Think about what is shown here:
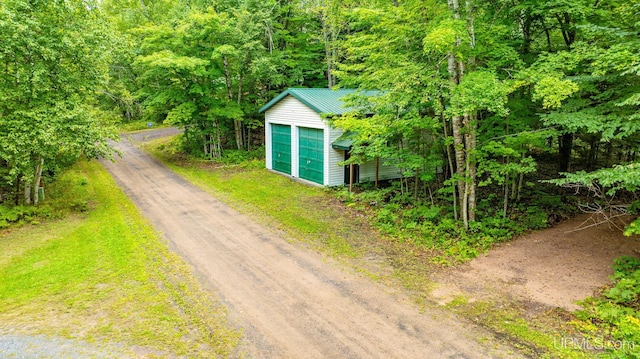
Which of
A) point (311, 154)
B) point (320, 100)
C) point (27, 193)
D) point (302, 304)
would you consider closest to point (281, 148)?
point (311, 154)

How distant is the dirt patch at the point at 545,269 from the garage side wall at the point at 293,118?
8654 mm


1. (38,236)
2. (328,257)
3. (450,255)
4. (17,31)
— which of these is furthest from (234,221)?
(17,31)

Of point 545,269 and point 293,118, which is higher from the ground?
point 293,118

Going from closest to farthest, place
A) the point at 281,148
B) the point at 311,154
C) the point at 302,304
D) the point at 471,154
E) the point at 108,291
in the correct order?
the point at 302,304, the point at 108,291, the point at 471,154, the point at 311,154, the point at 281,148

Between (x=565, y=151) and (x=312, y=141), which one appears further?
(x=312, y=141)

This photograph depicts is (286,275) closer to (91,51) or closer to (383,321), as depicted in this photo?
(383,321)

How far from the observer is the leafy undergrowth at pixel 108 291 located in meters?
6.41

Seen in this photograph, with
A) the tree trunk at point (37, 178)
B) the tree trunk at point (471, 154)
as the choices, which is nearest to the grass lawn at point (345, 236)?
the tree trunk at point (471, 154)

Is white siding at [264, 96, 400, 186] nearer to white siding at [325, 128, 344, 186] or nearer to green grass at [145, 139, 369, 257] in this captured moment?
white siding at [325, 128, 344, 186]

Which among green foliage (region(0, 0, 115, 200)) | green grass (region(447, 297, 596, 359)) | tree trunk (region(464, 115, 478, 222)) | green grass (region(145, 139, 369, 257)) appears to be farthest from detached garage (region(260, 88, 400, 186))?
green grass (region(447, 297, 596, 359))

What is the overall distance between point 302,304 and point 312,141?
10.8m

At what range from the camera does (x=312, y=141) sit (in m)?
17.4

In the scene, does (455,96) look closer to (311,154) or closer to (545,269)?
(545,269)

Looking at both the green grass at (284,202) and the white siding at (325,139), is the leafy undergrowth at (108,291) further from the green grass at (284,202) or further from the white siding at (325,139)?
the white siding at (325,139)
